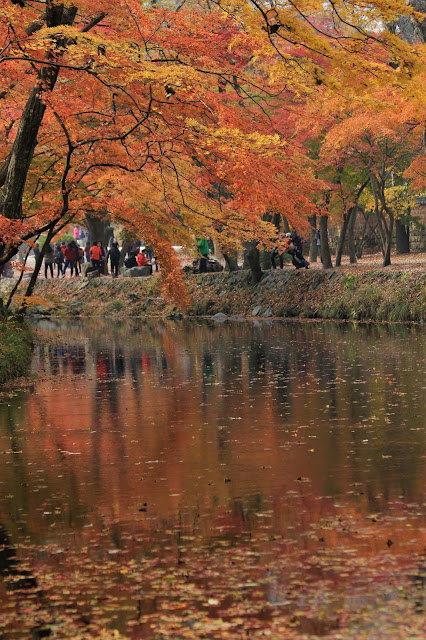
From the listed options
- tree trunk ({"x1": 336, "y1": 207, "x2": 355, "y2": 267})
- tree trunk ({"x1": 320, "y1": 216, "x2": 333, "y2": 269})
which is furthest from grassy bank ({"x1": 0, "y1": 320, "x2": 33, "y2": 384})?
tree trunk ({"x1": 336, "y1": 207, "x2": 355, "y2": 267})

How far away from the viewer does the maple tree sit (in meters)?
14.2

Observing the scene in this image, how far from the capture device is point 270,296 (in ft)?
134

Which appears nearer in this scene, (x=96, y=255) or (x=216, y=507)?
(x=216, y=507)

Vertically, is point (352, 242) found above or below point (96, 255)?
Answer: below

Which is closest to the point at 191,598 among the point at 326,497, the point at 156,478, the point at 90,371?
the point at 326,497

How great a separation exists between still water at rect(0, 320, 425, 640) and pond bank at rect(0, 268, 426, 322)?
10380mm

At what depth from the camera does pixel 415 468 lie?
10.6m

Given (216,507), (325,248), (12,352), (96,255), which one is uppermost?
(96,255)

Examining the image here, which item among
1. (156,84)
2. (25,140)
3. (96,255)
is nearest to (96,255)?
(96,255)

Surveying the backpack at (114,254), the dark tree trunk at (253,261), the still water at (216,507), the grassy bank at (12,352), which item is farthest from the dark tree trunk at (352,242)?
the still water at (216,507)

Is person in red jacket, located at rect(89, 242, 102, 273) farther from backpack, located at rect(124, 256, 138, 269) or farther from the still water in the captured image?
the still water

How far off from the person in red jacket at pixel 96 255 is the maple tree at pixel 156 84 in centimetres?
2443

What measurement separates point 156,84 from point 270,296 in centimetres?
2305

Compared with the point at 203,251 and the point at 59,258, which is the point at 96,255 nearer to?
the point at 59,258
